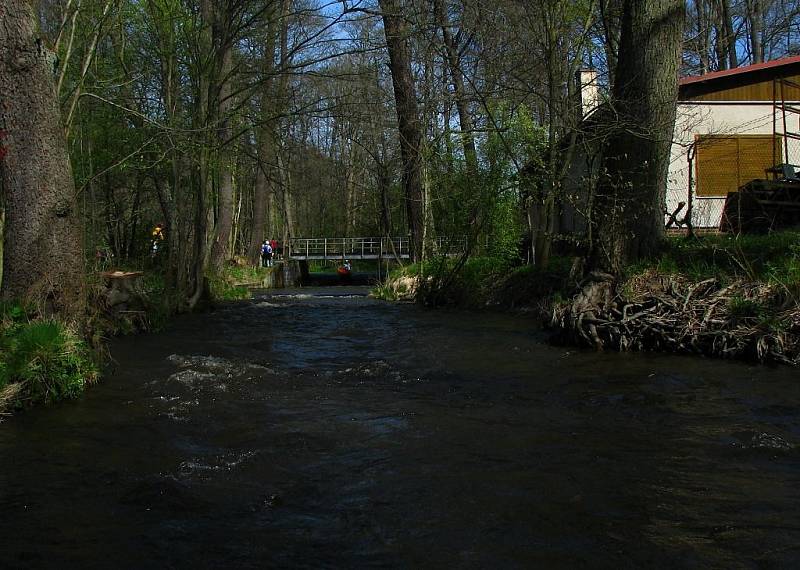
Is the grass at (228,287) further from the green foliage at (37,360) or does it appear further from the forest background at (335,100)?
the green foliage at (37,360)

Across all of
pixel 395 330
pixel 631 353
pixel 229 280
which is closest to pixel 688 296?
pixel 631 353

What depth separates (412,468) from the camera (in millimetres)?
4477

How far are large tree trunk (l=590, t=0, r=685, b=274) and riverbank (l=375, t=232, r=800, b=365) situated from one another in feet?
1.29

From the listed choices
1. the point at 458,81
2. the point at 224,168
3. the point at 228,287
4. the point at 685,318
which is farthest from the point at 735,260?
the point at 228,287

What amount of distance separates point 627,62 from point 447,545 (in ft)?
29.8

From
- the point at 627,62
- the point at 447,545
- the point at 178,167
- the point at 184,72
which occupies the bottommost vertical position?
the point at 447,545

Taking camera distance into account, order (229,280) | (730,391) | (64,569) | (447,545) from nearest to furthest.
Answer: (64,569) → (447,545) → (730,391) → (229,280)

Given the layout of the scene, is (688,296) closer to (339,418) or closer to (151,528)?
(339,418)

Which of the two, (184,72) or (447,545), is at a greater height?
(184,72)

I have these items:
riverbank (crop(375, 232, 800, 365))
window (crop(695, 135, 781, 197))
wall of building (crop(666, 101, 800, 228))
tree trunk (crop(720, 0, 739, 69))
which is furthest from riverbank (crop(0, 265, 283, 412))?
tree trunk (crop(720, 0, 739, 69))

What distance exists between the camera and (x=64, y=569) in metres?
3.12

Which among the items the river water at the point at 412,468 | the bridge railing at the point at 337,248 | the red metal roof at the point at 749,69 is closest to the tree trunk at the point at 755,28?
the red metal roof at the point at 749,69

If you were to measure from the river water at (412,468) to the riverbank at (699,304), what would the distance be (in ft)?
1.52

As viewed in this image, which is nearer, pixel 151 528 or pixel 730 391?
pixel 151 528
